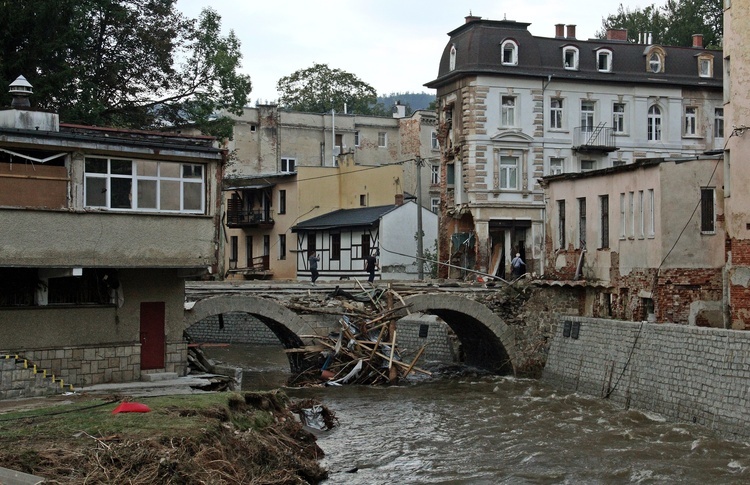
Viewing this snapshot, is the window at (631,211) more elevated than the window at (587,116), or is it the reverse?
the window at (587,116)

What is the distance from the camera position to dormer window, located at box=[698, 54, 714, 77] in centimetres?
5231

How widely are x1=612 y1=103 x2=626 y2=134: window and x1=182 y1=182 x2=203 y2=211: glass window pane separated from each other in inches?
1167

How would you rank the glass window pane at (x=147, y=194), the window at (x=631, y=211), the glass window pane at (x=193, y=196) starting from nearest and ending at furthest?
the glass window pane at (x=147, y=194) → the glass window pane at (x=193, y=196) → the window at (x=631, y=211)

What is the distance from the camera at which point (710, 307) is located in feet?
101

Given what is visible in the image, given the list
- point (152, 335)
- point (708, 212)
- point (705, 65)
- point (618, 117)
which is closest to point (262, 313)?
point (152, 335)

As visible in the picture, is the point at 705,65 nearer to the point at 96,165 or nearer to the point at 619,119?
the point at 619,119

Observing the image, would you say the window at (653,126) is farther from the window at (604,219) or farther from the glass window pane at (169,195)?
the glass window pane at (169,195)

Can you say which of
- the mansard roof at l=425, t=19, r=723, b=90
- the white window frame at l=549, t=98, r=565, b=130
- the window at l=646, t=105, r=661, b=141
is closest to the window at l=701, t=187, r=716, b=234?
the mansard roof at l=425, t=19, r=723, b=90

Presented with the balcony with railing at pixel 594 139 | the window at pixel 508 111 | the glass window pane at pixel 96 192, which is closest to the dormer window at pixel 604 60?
the balcony with railing at pixel 594 139

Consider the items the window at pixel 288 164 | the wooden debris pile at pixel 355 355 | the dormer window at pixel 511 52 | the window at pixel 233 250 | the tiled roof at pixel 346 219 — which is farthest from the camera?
the window at pixel 288 164

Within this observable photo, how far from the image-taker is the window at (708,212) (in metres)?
30.9

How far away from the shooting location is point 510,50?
49.0m

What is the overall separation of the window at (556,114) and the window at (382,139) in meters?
22.5

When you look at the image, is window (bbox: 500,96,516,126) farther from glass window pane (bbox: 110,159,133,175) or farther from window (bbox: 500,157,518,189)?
glass window pane (bbox: 110,159,133,175)
